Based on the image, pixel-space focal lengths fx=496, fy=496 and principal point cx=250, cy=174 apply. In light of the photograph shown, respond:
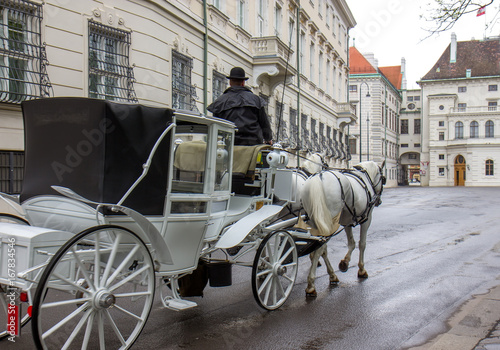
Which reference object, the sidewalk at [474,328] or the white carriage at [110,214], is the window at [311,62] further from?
the white carriage at [110,214]

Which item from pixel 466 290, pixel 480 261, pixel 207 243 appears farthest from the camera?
pixel 480 261

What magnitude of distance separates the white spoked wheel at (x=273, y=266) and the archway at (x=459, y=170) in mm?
71192

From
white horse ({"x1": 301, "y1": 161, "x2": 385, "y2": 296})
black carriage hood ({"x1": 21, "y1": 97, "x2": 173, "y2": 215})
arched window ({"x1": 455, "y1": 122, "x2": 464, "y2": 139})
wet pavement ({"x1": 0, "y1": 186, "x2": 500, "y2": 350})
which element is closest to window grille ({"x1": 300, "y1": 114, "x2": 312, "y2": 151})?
wet pavement ({"x1": 0, "y1": 186, "x2": 500, "y2": 350})

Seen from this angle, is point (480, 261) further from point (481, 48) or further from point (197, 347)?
point (481, 48)

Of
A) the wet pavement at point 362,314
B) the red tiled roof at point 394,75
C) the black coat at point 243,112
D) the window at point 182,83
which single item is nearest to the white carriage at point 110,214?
the wet pavement at point 362,314

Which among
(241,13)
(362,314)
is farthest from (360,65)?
(362,314)

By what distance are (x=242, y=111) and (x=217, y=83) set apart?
11784mm

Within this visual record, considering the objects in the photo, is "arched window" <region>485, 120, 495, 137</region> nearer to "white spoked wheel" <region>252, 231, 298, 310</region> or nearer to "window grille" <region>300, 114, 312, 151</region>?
"window grille" <region>300, 114, 312, 151</region>

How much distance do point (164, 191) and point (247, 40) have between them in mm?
16715

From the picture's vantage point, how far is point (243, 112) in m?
6.29

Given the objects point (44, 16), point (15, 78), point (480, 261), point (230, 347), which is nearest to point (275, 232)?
point (230, 347)

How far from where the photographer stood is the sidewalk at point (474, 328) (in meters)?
4.64

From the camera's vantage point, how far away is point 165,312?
570 cm

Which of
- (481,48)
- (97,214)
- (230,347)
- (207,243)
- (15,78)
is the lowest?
(230,347)
